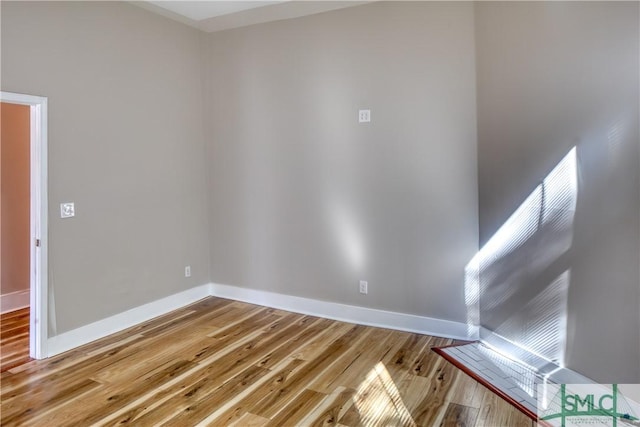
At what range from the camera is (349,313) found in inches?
145

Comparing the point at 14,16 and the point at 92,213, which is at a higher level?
the point at 14,16

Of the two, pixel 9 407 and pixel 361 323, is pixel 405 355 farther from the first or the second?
pixel 9 407

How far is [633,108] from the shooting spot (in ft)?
6.51

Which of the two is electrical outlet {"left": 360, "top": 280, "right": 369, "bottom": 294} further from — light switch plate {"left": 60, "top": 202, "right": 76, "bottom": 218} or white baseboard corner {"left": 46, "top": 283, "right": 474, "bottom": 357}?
light switch plate {"left": 60, "top": 202, "right": 76, "bottom": 218}

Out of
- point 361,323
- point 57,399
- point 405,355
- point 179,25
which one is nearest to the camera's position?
point 57,399

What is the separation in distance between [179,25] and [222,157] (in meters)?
1.40

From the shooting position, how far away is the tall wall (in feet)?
13.2

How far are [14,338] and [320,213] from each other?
289cm

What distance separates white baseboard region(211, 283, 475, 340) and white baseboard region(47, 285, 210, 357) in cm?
32

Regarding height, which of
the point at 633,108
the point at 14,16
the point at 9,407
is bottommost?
the point at 9,407

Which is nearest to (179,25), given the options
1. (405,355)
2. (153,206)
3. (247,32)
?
(247,32)

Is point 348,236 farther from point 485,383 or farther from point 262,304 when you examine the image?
point 485,383

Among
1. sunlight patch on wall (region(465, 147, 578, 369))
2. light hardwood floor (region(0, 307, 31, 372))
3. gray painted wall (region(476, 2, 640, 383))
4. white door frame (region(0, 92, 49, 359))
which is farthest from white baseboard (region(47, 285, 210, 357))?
gray painted wall (region(476, 2, 640, 383))

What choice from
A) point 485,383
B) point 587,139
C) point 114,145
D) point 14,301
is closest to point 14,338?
point 14,301
